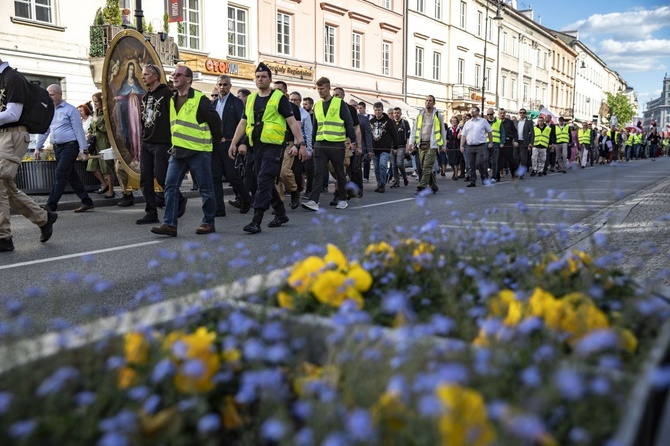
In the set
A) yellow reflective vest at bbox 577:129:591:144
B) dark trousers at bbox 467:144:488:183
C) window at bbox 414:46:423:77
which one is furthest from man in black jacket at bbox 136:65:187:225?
window at bbox 414:46:423:77

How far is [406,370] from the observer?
A: 1516 mm

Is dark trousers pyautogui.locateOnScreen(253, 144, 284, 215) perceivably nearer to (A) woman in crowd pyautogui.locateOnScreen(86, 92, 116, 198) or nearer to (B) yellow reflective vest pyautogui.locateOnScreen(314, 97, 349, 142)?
(B) yellow reflective vest pyautogui.locateOnScreen(314, 97, 349, 142)

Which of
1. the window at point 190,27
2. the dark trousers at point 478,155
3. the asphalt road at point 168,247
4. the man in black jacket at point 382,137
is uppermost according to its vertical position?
the window at point 190,27

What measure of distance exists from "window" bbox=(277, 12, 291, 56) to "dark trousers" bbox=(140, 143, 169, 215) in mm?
18660

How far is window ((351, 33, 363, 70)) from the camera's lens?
32.5m

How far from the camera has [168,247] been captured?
7090 millimetres

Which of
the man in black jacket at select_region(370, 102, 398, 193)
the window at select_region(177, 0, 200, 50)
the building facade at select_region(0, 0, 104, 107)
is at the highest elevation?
the window at select_region(177, 0, 200, 50)

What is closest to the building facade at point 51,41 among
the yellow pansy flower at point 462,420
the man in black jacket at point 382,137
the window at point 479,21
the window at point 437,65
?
the man in black jacket at point 382,137

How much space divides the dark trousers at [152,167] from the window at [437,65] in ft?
112

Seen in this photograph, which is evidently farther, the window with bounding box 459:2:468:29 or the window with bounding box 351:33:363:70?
the window with bounding box 459:2:468:29

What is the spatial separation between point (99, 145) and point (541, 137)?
14113mm

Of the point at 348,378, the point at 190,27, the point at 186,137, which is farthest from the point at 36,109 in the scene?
the point at 190,27

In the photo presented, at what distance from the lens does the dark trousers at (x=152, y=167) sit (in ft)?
28.7

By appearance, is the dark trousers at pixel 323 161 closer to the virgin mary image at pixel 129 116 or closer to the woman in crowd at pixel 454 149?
the virgin mary image at pixel 129 116
